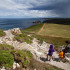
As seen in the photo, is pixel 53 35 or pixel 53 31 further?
pixel 53 31

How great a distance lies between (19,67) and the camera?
701 centimetres

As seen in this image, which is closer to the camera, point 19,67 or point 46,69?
point 19,67

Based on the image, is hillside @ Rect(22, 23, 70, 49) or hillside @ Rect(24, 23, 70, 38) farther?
hillside @ Rect(24, 23, 70, 38)

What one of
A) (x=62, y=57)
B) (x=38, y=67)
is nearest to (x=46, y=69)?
(x=38, y=67)

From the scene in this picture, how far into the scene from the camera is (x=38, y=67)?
7746 mm

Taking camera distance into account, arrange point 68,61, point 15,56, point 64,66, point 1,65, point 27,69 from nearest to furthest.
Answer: point 1,65 → point 27,69 → point 15,56 → point 64,66 → point 68,61

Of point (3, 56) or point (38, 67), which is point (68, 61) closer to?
point (38, 67)

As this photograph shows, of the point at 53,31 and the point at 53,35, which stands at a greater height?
the point at 53,31

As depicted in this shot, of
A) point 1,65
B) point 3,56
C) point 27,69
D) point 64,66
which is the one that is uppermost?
point 3,56

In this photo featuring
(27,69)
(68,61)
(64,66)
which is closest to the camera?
(27,69)

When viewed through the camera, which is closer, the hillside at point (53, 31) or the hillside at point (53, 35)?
the hillside at point (53, 35)

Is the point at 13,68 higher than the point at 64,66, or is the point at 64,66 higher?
the point at 13,68

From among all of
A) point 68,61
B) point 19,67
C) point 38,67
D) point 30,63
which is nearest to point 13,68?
point 19,67

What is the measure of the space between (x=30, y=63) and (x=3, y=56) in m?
3.16
